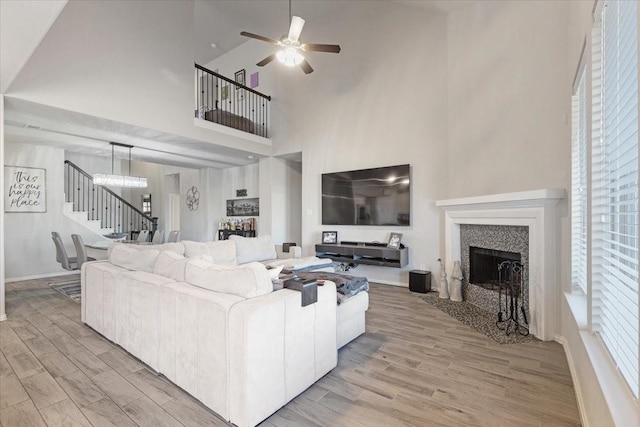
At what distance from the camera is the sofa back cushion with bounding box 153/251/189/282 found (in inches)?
95.3

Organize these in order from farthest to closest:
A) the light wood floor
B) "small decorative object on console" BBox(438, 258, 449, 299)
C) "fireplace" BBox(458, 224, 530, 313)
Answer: "small decorative object on console" BBox(438, 258, 449, 299) < "fireplace" BBox(458, 224, 530, 313) < the light wood floor

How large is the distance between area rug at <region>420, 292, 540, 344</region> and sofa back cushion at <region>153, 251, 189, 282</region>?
9.71 ft

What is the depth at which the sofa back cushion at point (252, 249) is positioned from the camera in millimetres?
4547

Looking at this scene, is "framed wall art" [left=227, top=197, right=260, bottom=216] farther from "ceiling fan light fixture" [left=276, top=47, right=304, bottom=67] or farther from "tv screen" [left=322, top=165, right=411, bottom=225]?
"ceiling fan light fixture" [left=276, top=47, right=304, bottom=67]

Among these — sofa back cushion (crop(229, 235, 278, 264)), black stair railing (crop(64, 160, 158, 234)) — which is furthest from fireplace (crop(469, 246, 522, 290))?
black stair railing (crop(64, 160, 158, 234))

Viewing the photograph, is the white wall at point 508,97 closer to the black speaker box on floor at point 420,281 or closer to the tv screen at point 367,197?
the tv screen at point 367,197

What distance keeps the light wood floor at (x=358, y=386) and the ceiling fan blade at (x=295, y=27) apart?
3.40m

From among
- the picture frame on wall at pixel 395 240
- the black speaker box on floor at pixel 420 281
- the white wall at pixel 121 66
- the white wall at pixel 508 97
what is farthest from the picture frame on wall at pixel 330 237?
the white wall at pixel 121 66

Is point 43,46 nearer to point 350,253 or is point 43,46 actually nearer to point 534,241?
point 350,253

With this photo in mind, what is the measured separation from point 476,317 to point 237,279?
2972 mm

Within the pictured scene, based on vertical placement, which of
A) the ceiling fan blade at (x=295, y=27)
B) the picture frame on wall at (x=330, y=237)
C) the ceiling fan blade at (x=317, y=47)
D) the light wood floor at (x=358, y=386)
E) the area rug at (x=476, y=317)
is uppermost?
the ceiling fan blade at (x=295, y=27)

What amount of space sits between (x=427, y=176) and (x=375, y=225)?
1244mm

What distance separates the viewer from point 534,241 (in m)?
3.07

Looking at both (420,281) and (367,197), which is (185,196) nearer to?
(367,197)
